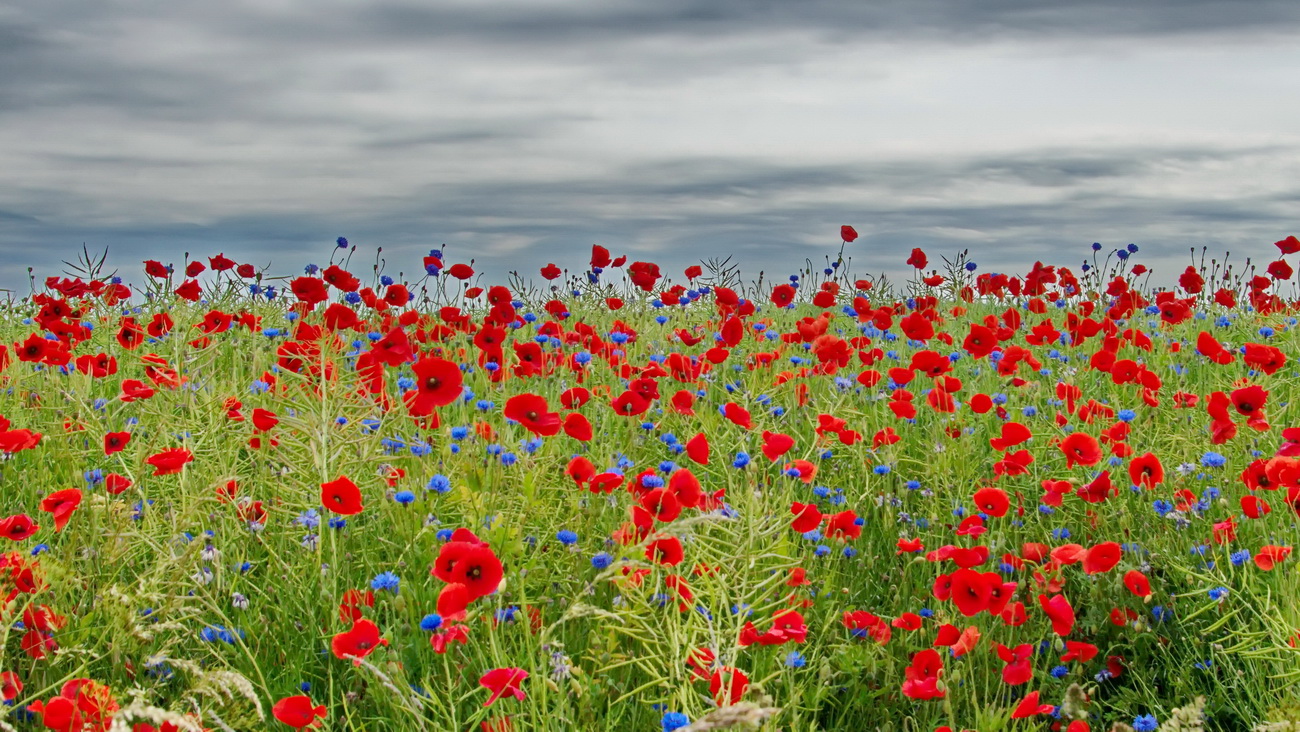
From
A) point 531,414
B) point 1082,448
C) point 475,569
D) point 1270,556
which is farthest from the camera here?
point 1082,448

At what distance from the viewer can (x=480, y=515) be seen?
111 inches

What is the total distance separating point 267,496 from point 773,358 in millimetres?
2298

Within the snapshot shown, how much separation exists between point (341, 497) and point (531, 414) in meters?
0.63

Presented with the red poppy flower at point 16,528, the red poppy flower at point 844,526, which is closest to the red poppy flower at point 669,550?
the red poppy flower at point 844,526

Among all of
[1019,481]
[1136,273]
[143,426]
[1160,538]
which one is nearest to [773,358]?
[1019,481]

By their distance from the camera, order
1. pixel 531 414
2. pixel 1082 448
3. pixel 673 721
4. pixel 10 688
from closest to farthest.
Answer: pixel 673 721 → pixel 10 688 → pixel 531 414 → pixel 1082 448

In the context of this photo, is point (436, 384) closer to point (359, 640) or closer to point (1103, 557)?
point (359, 640)

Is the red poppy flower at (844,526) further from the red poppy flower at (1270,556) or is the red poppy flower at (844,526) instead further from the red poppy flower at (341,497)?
the red poppy flower at (341,497)

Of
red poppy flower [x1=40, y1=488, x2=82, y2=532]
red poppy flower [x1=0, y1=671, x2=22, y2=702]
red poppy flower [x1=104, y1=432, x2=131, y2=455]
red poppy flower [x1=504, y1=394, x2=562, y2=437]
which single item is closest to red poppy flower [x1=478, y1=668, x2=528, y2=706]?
red poppy flower [x1=504, y1=394, x2=562, y2=437]

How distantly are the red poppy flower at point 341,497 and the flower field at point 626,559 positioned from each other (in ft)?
0.04

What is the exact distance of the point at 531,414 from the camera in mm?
2857

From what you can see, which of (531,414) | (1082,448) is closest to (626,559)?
(531,414)

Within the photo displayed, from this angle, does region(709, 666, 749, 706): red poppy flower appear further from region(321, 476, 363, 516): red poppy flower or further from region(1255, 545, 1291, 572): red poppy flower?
region(1255, 545, 1291, 572): red poppy flower

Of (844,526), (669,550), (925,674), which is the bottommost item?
(925,674)
